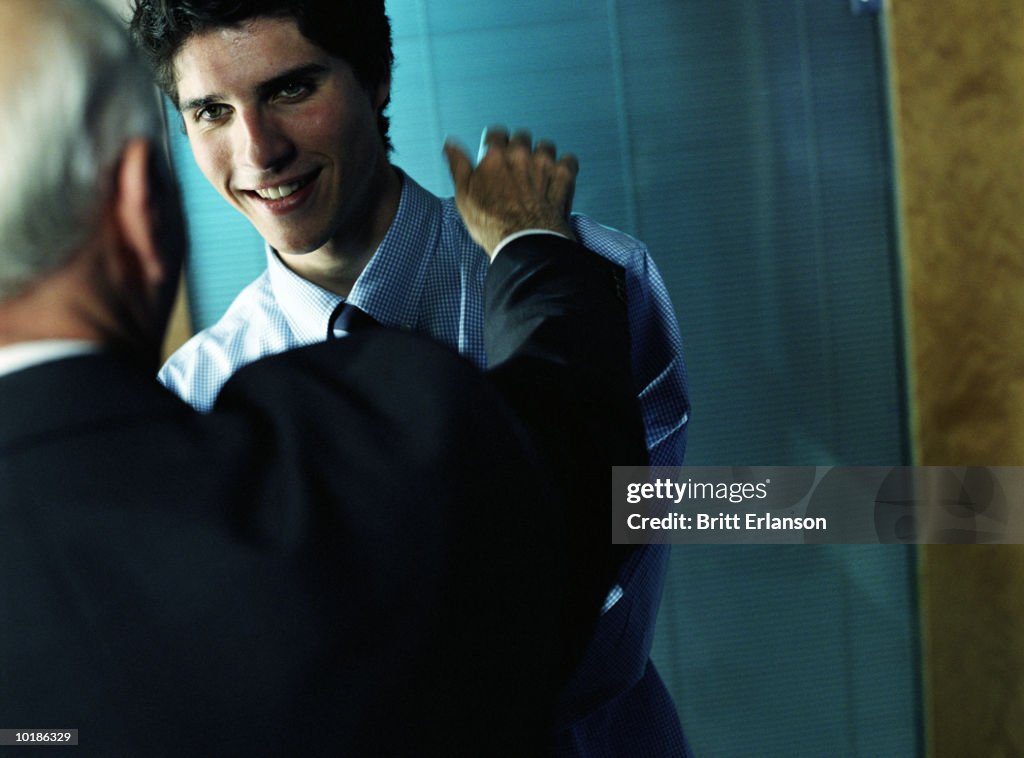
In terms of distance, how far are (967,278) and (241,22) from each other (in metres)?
0.83

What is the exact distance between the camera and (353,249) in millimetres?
1004

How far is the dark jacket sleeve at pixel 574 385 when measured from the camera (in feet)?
1.94

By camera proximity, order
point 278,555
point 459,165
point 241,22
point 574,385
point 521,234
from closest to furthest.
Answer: point 278,555 < point 574,385 < point 521,234 < point 241,22 < point 459,165

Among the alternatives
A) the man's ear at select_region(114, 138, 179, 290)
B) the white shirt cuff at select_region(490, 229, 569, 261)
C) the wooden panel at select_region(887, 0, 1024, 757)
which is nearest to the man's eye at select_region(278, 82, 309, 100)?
the white shirt cuff at select_region(490, 229, 569, 261)

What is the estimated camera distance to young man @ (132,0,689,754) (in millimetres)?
904

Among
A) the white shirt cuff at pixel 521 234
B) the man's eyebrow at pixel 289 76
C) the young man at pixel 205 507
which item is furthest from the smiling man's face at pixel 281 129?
the young man at pixel 205 507

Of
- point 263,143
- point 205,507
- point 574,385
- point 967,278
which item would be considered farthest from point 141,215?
point 967,278

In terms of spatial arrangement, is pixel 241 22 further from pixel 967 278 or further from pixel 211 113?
pixel 967 278

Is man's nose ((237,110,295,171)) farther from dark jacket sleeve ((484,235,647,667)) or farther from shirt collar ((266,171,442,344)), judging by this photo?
dark jacket sleeve ((484,235,647,667))

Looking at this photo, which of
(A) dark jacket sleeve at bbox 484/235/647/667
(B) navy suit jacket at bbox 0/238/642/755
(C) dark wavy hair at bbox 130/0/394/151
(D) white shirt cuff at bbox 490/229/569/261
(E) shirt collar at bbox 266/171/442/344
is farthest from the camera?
(E) shirt collar at bbox 266/171/442/344

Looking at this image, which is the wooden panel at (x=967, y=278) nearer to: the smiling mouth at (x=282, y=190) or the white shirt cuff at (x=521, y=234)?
the white shirt cuff at (x=521, y=234)

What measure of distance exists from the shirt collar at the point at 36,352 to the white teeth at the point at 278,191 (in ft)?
1.46

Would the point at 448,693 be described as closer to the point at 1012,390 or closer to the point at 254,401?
the point at 254,401

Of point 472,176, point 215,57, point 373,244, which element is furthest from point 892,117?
Result: point 215,57
